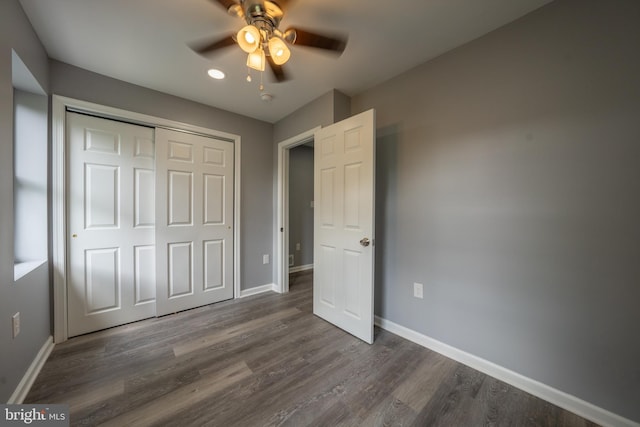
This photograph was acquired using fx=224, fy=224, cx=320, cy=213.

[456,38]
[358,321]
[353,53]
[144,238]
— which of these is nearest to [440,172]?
[456,38]

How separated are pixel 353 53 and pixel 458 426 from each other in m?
2.60

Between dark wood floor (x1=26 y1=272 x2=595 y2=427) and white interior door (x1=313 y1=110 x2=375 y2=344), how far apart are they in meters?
0.26

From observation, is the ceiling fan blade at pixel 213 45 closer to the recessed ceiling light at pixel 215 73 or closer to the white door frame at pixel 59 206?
the recessed ceiling light at pixel 215 73

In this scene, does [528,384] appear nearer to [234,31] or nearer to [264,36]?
[264,36]

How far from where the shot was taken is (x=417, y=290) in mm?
2010

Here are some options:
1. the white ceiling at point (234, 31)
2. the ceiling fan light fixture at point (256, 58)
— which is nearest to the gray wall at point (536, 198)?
the white ceiling at point (234, 31)

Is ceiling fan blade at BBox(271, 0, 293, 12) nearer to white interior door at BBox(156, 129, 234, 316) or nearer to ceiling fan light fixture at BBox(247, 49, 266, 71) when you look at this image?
ceiling fan light fixture at BBox(247, 49, 266, 71)

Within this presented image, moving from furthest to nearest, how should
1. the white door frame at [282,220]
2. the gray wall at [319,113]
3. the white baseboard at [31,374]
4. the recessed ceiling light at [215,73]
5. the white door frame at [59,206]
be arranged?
the white door frame at [282,220] < the gray wall at [319,113] < the recessed ceiling light at [215,73] < the white door frame at [59,206] < the white baseboard at [31,374]

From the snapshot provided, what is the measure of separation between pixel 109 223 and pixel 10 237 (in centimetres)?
93

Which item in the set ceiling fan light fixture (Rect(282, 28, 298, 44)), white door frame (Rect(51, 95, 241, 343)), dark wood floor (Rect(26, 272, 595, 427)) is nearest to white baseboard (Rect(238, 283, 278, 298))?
dark wood floor (Rect(26, 272, 595, 427))

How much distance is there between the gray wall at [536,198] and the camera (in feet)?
3.97

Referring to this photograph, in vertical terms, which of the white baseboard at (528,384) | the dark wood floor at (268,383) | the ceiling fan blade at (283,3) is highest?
the ceiling fan blade at (283,3)

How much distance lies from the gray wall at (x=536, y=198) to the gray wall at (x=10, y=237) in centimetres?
266

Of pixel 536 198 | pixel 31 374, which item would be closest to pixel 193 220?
pixel 31 374
